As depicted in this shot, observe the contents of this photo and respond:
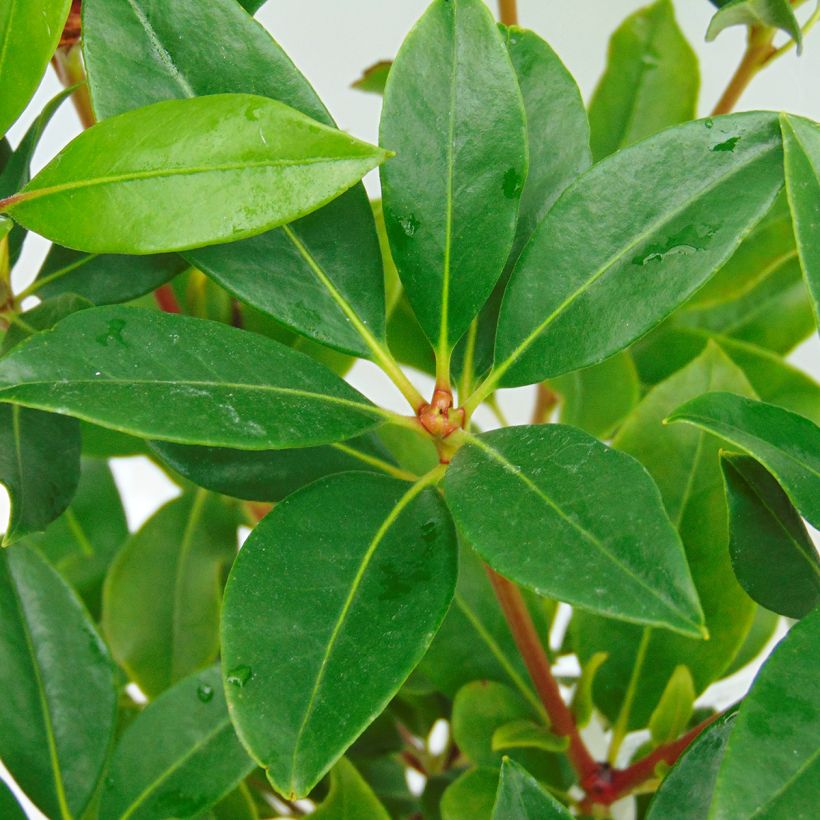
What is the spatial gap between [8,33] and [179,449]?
198mm

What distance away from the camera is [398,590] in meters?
0.45

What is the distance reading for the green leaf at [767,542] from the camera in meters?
0.47

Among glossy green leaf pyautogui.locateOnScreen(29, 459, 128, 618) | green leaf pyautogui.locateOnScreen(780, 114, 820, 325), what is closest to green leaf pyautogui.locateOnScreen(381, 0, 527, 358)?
green leaf pyautogui.locateOnScreen(780, 114, 820, 325)

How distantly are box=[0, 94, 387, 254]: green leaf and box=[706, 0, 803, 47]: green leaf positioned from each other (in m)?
0.30

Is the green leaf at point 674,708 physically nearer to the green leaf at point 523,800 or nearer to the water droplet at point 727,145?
the green leaf at point 523,800

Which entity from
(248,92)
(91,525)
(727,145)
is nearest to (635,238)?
(727,145)

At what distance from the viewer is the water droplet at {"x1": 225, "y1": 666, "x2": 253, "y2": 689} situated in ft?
1.32

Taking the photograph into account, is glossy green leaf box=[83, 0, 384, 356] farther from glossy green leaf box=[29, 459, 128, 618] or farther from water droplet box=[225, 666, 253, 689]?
glossy green leaf box=[29, 459, 128, 618]

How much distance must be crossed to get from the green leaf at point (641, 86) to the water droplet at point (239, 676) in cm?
57

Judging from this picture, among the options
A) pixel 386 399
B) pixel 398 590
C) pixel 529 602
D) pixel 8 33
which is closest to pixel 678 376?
pixel 529 602

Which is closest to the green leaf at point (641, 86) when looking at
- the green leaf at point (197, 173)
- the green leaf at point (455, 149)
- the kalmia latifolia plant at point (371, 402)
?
the kalmia latifolia plant at point (371, 402)

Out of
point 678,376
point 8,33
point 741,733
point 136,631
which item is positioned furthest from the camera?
point 136,631

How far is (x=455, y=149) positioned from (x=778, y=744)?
0.28 meters

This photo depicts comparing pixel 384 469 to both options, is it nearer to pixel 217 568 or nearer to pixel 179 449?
pixel 179 449
